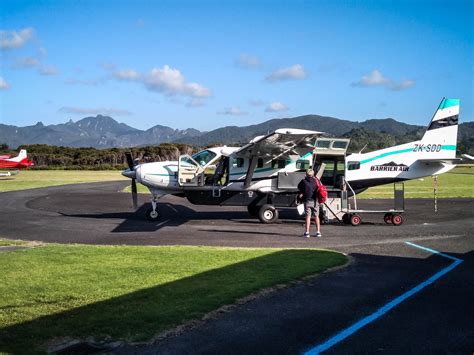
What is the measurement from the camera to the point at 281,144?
17.1 m

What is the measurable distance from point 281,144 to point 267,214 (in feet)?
9.70

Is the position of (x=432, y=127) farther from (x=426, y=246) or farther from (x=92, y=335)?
(x=92, y=335)

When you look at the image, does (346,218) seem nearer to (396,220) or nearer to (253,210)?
(396,220)

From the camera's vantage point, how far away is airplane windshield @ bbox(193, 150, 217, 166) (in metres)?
18.3

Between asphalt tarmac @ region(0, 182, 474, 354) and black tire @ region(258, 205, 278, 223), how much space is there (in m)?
0.62

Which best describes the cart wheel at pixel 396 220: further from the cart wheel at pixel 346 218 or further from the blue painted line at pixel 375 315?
the blue painted line at pixel 375 315

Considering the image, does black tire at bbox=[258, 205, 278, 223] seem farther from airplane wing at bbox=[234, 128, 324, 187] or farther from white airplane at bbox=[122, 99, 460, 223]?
airplane wing at bbox=[234, 128, 324, 187]

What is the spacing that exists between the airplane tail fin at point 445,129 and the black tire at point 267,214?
7.22m

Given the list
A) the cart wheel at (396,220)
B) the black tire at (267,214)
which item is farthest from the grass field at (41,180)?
the cart wheel at (396,220)

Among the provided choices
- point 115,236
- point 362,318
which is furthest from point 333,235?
point 362,318

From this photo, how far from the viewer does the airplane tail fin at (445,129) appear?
63.2 feet

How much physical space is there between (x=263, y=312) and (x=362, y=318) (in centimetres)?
140

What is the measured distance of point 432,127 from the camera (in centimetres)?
1950

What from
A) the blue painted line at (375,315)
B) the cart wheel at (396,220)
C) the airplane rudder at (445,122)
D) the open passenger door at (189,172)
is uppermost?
the airplane rudder at (445,122)
